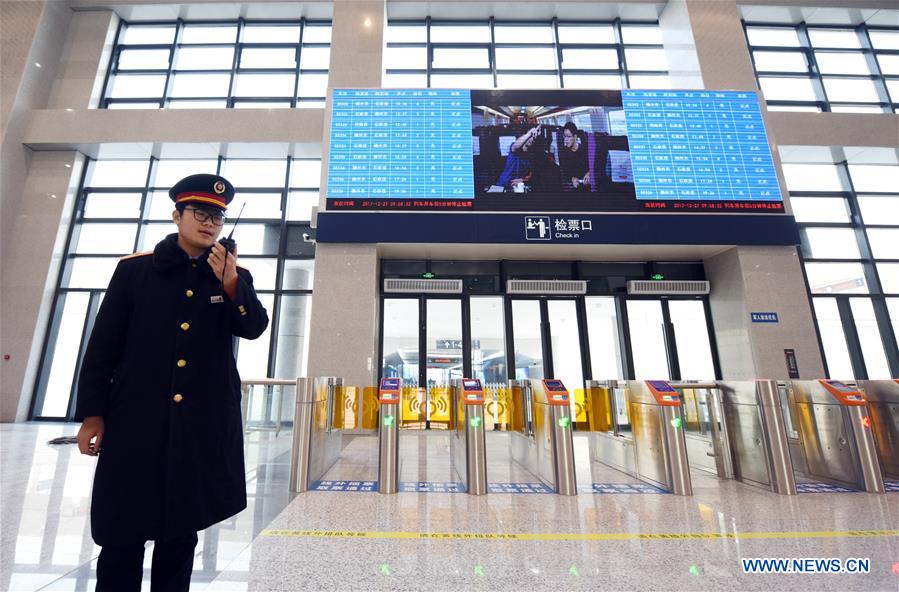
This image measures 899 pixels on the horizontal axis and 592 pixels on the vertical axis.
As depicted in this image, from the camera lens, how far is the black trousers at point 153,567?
1167 mm

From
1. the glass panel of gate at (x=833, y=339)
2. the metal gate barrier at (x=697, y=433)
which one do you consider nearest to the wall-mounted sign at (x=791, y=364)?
the glass panel of gate at (x=833, y=339)

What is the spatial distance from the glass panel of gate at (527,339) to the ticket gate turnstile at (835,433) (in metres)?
3.93

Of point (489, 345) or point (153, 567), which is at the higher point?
point (489, 345)

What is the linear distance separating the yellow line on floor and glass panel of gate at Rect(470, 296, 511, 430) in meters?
4.81

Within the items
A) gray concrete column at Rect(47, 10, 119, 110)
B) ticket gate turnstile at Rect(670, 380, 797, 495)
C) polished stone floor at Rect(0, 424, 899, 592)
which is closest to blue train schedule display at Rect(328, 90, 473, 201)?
ticket gate turnstile at Rect(670, 380, 797, 495)

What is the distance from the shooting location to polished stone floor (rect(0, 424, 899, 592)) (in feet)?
6.10

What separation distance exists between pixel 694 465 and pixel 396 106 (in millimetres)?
7219

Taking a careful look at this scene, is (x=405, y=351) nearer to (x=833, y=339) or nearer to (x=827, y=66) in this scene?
(x=833, y=339)

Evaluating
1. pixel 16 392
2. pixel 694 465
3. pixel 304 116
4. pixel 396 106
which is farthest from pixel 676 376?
pixel 16 392

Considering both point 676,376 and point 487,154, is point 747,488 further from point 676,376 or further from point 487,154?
point 487,154

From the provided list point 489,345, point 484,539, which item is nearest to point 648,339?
point 489,345

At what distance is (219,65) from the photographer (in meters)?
9.60

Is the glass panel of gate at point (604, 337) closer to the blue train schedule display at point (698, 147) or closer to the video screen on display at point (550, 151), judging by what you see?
the video screen on display at point (550, 151)

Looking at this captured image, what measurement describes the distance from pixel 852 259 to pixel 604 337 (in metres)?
5.62
